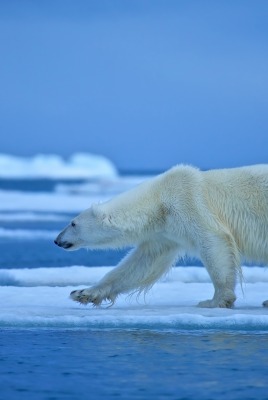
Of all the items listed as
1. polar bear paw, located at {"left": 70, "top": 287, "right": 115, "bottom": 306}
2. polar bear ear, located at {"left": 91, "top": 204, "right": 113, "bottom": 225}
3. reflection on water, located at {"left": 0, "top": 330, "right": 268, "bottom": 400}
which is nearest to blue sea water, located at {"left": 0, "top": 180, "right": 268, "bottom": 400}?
reflection on water, located at {"left": 0, "top": 330, "right": 268, "bottom": 400}

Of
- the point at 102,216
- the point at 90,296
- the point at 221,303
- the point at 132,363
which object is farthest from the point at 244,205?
the point at 132,363

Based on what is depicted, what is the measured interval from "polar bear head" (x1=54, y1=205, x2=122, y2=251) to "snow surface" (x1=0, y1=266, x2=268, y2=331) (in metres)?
0.50

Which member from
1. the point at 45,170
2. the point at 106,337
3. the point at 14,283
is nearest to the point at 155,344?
the point at 106,337

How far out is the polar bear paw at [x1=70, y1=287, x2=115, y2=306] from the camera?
7.33m

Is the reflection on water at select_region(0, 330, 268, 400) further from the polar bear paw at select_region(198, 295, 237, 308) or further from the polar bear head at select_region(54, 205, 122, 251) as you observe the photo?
the polar bear head at select_region(54, 205, 122, 251)

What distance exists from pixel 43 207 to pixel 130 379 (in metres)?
23.8

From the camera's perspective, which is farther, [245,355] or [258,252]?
[258,252]

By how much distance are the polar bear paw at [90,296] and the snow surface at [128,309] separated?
0.20 feet

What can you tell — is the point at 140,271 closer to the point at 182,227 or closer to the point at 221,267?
the point at 182,227

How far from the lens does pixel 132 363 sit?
5.27m

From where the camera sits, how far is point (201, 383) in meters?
4.75

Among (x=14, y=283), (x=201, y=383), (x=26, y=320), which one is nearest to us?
(x=201, y=383)

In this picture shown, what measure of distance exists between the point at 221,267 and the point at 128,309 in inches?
31.1

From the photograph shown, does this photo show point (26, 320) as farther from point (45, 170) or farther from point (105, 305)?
point (45, 170)
